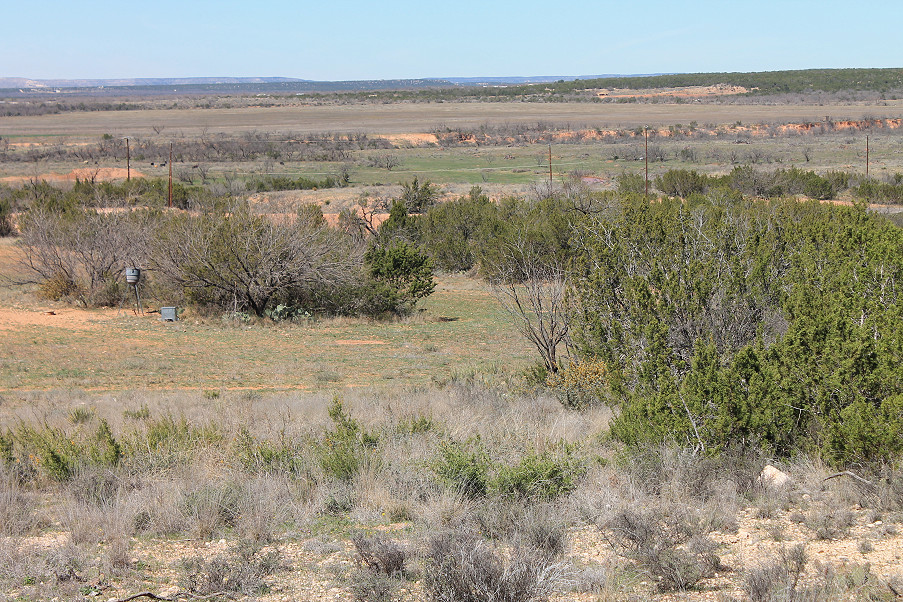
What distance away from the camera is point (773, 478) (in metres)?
6.16

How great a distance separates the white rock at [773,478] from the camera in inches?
237

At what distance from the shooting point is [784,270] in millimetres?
9898

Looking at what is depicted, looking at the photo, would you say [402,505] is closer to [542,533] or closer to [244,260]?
[542,533]

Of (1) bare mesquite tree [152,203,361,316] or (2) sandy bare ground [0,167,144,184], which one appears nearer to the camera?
(1) bare mesquite tree [152,203,361,316]

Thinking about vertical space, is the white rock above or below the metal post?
above

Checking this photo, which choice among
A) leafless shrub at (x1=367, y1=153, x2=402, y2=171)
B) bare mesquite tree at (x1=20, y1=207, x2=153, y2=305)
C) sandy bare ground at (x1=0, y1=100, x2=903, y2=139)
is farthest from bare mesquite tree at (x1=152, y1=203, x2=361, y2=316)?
sandy bare ground at (x1=0, y1=100, x2=903, y2=139)

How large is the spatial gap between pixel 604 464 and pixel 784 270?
448 centimetres

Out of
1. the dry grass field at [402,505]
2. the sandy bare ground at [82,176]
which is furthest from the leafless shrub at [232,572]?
the sandy bare ground at [82,176]

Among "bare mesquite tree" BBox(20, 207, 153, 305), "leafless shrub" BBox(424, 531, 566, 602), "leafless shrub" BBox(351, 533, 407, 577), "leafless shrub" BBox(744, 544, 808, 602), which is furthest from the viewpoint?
"bare mesquite tree" BBox(20, 207, 153, 305)

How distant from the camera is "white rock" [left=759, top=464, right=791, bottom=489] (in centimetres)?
601

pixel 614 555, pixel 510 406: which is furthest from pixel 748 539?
pixel 510 406

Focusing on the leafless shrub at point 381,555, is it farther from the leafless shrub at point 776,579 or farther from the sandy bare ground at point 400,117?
the sandy bare ground at point 400,117

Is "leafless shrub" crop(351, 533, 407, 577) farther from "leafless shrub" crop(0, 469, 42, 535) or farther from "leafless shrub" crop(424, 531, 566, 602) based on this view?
"leafless shrub" crop(0, 469, 42, 535)

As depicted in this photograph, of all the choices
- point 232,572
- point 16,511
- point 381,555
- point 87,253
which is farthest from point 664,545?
point 87,253
